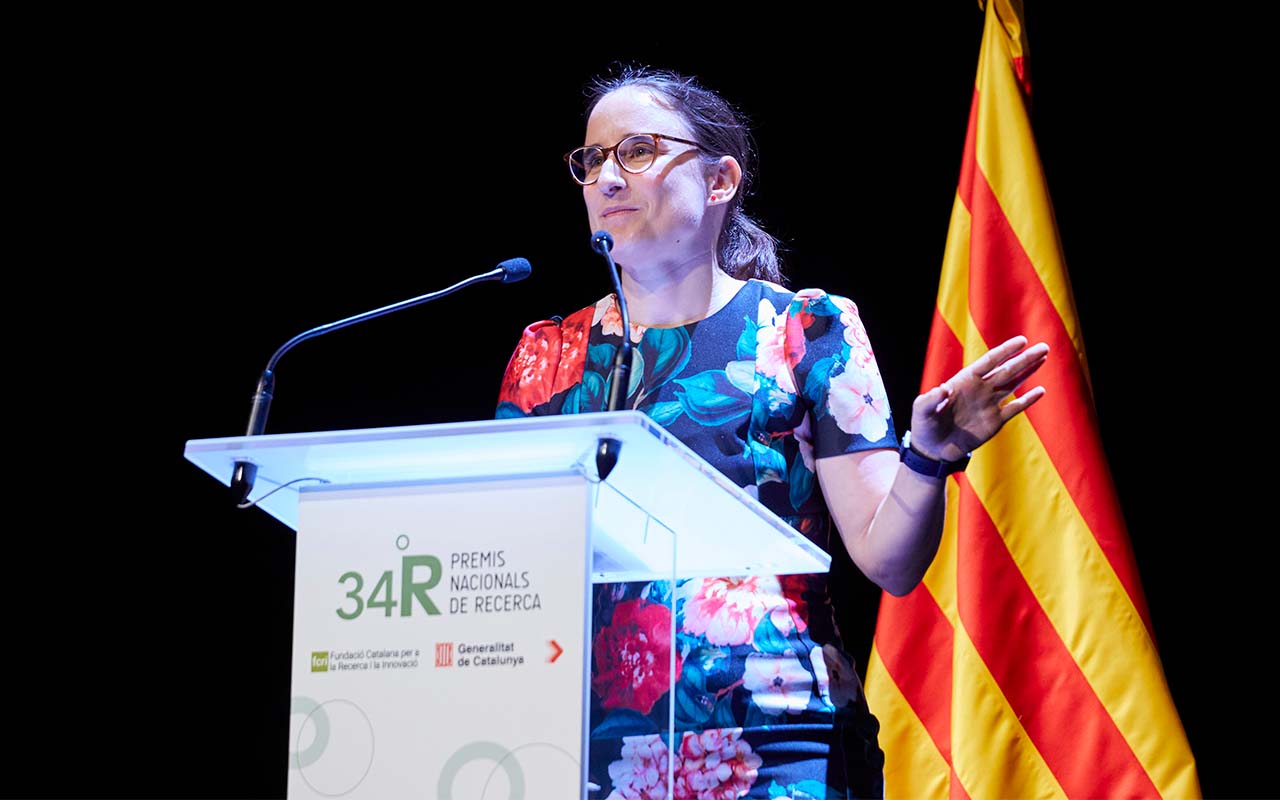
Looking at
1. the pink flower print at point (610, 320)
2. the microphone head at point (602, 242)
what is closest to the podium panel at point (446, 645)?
the microphone head at point (602, 242)

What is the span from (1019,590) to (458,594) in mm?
1764

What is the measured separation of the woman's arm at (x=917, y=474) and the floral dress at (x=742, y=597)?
0.13ft

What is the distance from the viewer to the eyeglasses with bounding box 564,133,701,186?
205 cm

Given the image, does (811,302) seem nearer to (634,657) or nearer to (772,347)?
(772,347)

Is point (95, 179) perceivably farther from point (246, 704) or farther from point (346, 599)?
point (346, 599)

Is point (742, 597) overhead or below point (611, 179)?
below

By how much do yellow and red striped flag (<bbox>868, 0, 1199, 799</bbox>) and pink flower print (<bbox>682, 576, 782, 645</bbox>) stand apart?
1.14m

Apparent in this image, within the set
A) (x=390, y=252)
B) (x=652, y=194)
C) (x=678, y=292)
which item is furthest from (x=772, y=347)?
(x=390, y=252)

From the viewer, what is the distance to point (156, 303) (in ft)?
11.4

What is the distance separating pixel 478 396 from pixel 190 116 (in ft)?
3.76

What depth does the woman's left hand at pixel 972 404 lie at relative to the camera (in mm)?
1528

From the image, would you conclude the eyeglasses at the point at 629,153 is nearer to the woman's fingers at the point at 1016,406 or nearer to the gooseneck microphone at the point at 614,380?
the gooseneck microphone at the point at 614,380

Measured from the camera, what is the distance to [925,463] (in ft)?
5.34

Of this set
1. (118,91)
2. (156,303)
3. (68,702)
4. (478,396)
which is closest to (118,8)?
(118,91)
